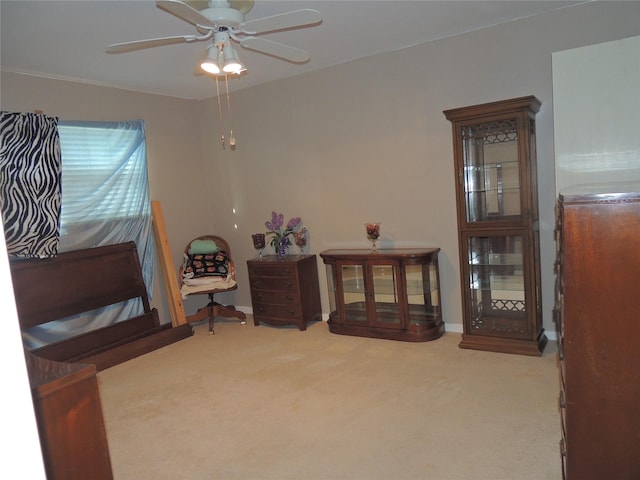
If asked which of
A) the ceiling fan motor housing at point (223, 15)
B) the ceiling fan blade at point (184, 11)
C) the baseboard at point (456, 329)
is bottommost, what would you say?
the baseboard at point (456, 329)

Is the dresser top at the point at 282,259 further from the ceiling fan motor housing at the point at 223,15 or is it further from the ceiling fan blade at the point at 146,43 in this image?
the ceiling fan motor housing at the point at 223,15

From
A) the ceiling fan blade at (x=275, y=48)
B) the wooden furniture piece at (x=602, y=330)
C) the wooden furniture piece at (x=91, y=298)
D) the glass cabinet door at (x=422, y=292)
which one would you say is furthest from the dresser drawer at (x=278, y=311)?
the wooden furniture piece at (x=602, y=330)

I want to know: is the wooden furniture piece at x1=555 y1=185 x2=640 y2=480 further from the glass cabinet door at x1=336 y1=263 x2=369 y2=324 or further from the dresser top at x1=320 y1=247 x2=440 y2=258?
the glass cabinet door at x1=336 y1=263 x2=369 y2=324

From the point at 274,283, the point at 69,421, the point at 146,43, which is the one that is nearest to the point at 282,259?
the point at 274,283

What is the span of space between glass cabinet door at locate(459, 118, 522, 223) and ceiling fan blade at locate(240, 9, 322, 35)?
5.46 feet

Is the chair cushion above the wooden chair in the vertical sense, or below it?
above

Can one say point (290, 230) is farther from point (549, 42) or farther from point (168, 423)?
point (549, 42)

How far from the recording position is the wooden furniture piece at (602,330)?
142 cm

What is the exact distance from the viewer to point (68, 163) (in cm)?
406

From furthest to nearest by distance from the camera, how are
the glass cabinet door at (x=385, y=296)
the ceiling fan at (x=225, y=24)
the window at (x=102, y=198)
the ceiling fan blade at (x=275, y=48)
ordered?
the window at (x=102, y=198)
the glass cabinet door at (x=385, y=296)
the ceiling fan blade at (x=275, y=48)
the ceiling fan at (x=225, y=24)

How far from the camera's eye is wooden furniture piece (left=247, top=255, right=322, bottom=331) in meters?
4.45

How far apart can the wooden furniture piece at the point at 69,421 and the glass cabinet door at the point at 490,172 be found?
9.61ft

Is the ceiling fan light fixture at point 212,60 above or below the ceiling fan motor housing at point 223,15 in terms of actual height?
below

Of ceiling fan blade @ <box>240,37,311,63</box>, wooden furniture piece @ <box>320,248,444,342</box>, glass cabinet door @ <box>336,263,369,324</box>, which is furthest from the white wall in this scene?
glass cabinet door @ <box>336,263,369,324</box>
